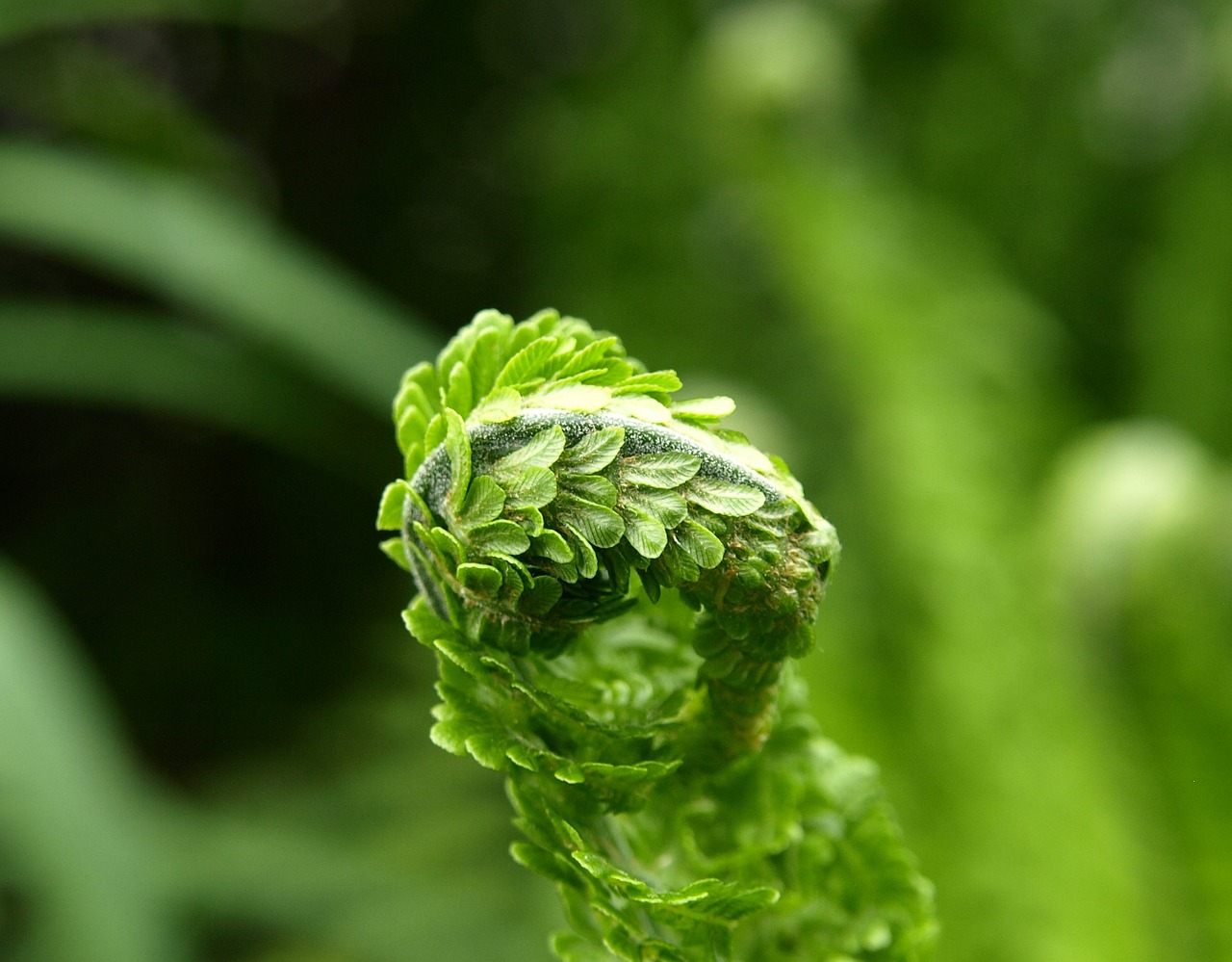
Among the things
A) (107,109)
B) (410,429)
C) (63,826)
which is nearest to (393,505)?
(410,429)

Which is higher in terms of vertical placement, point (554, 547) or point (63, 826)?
point (63, 826)

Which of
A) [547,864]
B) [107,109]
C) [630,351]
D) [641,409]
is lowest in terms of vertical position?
[547,864]

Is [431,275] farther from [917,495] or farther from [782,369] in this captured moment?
Result: [917,495]

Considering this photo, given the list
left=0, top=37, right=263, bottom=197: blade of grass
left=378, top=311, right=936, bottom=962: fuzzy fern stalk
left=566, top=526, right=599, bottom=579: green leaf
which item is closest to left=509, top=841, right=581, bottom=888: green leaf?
left=378, top=311, right=936, bottom=962: fuzzy fern stalk

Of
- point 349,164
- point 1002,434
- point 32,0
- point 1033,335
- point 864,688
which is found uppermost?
point 349,164

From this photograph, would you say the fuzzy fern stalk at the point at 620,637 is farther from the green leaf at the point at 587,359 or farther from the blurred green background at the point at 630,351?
the blurred green background at the point at 630,351

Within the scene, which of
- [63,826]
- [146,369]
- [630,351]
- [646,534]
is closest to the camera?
[646,534]

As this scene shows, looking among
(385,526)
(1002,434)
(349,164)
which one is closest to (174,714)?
(349,164)

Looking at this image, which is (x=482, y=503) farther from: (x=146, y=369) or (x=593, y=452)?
(x=146, y=369)
